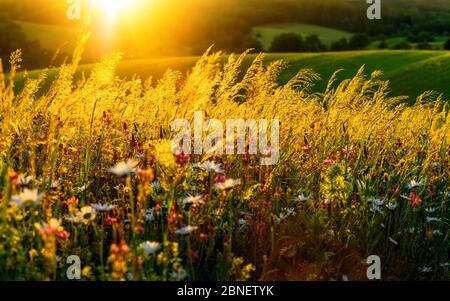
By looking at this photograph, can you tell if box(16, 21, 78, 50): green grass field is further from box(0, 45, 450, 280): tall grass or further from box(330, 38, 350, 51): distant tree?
box(0, 45, 450, 280): tall grass

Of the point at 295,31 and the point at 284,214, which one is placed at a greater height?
the point at 295,31

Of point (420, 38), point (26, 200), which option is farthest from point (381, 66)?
point (420, 38)

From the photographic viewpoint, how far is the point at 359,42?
72938mm

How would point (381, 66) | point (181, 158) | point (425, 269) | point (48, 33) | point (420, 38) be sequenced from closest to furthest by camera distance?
point (181, 158) → point (425, 269) → point (381, 66) → point (48, 33) → point (420, 38)

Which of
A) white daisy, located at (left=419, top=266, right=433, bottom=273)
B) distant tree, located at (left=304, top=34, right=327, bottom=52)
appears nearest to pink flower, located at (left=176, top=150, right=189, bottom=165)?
white daisy, located at (left=419, top=266, right=433, bottom=273)

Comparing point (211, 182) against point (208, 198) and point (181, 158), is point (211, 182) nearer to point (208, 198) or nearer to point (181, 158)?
point (208, 198)

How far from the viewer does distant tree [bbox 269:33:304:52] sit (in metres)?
65.4

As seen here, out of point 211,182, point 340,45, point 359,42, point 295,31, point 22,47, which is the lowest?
point 211,182

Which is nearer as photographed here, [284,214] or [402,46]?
[284,214]

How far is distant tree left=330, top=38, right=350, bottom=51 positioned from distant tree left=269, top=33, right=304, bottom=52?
5188mm

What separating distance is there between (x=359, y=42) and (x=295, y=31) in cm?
859

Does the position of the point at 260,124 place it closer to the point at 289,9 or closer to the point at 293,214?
the point at 293,214

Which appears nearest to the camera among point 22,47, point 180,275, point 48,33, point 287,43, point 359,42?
point 180,275

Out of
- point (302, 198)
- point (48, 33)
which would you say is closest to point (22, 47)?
point (48, 33)
